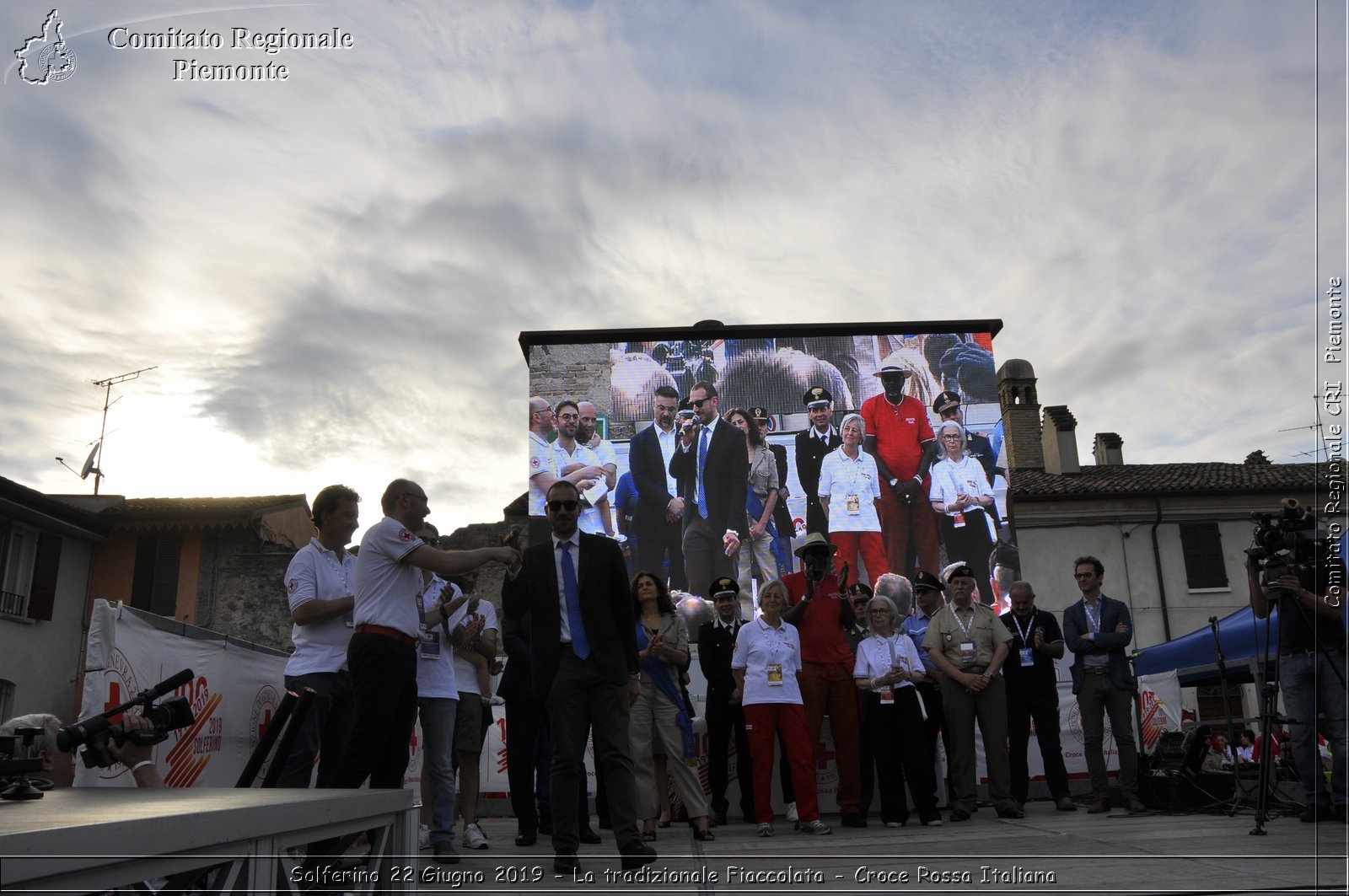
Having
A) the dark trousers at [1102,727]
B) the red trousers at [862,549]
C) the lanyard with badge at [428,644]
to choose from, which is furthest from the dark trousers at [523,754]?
the red trousers at [862,549]

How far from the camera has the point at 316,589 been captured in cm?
504

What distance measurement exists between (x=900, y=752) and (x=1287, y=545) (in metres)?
3.20

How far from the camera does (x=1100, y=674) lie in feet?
26.6

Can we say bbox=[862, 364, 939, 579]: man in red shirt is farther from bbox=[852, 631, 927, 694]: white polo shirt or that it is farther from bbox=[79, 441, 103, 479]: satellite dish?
bbox=[79, 441, 103, 479]: satellite dish

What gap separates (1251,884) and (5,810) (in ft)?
13.5

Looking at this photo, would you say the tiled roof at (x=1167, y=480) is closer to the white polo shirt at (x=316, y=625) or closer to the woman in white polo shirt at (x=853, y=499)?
the woman in white polo shirt at (x=853, y=499)

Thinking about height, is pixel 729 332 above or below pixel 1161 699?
above

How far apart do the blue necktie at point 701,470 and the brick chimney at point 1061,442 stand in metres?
17.6

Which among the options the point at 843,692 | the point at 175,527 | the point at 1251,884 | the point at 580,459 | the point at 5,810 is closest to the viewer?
the point at 5,810

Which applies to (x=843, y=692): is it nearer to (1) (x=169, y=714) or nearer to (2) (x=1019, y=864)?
(2) (x=1019, y=864)

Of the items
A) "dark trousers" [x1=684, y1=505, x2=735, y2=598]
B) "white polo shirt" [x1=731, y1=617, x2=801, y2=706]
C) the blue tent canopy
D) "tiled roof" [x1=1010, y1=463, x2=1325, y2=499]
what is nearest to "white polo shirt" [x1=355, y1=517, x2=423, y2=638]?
"white polo shirt" [x1=731, y1=617, x2=801, y2=706]

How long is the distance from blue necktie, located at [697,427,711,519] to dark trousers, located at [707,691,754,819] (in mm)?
12661

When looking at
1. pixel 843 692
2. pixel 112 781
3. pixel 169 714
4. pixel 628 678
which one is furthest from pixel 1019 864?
pixel 112 781

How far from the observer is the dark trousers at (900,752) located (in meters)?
7.32
